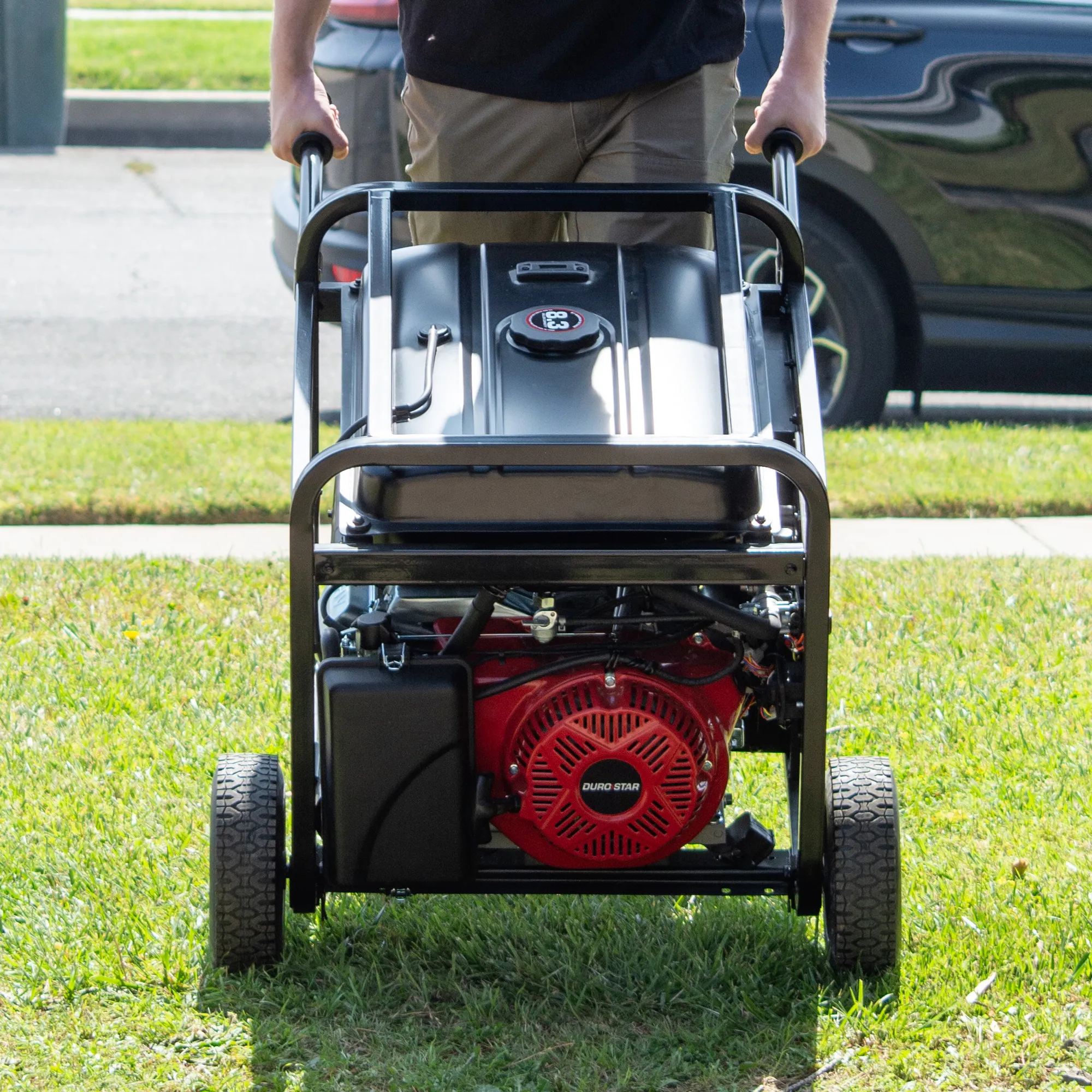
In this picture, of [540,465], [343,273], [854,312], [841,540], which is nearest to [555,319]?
[540,465]

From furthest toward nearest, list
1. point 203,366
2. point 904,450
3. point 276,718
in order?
point 203,366 < point 904,450 < point 276,718

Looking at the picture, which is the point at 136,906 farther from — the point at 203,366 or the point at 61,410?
the point at 203,366

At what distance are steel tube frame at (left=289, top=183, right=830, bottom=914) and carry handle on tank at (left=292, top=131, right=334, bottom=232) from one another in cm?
19

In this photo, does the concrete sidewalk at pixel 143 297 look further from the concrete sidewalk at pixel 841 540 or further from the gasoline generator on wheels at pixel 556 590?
the gasoline generator on wheels at pixel 556 590

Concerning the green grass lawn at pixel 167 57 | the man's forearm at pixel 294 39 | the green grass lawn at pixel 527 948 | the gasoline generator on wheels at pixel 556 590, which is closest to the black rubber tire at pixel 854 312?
the green grass lawn at pixel 527 948

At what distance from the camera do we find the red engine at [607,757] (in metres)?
2.39

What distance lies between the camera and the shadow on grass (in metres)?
2.33

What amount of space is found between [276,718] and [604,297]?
1324 mm

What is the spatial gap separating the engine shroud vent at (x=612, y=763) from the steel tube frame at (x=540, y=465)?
99mm

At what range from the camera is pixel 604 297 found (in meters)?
2.45

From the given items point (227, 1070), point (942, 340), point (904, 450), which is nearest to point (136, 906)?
point (227, 1070)

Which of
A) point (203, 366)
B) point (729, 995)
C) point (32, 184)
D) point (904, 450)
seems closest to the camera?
point (729, 995)

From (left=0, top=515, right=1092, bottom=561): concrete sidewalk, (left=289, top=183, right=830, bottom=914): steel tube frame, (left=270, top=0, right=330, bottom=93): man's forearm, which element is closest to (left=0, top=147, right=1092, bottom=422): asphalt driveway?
(left=0, top=515, right=1092, bottom=561): concrete sidewalk

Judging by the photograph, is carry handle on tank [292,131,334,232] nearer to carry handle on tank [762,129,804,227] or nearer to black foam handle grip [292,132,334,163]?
black foam handle grip [292,132,334,163]
